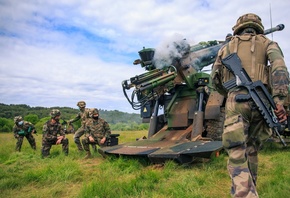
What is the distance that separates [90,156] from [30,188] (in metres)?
3.14

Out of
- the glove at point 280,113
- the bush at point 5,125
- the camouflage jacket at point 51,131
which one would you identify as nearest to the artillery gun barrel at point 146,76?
the camouflage jacket at point 51,131

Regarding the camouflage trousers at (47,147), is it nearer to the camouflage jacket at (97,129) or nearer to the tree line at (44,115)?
the camouflage jacket at (97,129)

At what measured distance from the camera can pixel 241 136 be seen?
322cm

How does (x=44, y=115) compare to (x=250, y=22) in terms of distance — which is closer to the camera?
(x=250, y=22)

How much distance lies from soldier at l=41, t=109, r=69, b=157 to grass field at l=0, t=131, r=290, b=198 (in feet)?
5.38

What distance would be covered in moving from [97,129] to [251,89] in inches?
221

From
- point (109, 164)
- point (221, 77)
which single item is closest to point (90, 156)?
point (109, 164)

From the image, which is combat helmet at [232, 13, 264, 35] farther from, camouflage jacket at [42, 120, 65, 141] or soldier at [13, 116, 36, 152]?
soldier at [13, 116, 36, 152]

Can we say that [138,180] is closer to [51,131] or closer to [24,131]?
[51,131]

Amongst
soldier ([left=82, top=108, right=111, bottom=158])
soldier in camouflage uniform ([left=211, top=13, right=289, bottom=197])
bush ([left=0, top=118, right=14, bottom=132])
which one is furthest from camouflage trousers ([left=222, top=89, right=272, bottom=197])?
bush ([left=0, top=118, right=14, bottom=132])

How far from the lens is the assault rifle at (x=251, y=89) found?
326 cm

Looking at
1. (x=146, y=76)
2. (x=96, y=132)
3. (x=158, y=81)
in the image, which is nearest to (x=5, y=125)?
(x=96, y=132)

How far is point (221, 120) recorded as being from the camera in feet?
24.1

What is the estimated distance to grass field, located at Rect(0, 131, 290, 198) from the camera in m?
4.08
